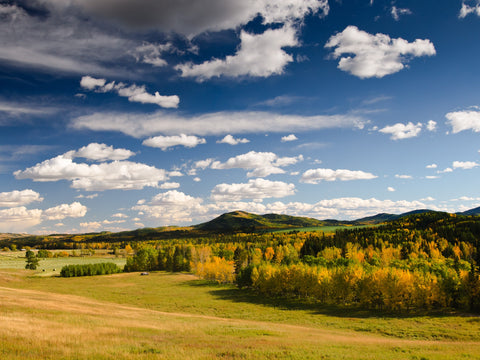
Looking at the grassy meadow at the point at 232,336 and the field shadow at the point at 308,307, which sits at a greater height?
the grassy meadow at the point at 232,336

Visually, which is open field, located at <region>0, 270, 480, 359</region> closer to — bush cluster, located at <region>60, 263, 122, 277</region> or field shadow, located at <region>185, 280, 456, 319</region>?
field shadow, located at <region>185, 280, 456, 319</region>

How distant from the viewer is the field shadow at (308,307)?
69.1 m

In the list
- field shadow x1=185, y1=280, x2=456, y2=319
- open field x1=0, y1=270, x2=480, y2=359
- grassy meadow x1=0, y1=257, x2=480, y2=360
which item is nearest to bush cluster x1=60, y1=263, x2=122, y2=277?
field shadow x1=185, y1=280, x2=456, y2=319

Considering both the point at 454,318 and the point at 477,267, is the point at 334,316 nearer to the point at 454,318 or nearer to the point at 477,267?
the point at 454,318

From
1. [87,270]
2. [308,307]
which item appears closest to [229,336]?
[308,307]

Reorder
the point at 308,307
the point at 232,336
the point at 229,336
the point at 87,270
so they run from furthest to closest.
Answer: the point at 87,270 < the point at 308,307 < the point at 232,336 < the point at 229,336

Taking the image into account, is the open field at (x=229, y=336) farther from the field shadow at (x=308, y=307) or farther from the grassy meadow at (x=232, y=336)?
the field shadow at (x=308, y=307)

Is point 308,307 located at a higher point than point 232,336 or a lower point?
lower

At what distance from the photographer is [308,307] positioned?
81750 millimetres

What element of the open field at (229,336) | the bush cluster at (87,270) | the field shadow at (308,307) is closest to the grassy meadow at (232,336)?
the open field at (229,336)

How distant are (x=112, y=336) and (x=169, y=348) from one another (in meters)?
7.59

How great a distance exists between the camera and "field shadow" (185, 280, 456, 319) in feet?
227

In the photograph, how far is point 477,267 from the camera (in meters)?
75.5

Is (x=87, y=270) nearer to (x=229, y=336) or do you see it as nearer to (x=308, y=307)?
(x=308, y=307)
